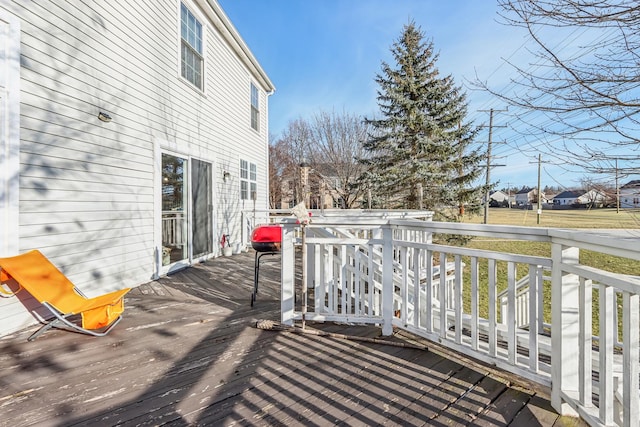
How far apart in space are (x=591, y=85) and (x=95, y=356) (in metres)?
4.42

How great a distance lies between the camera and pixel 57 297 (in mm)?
2754

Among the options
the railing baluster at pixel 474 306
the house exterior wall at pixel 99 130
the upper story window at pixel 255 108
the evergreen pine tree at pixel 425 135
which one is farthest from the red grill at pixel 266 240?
→ the evergreen pine tree at pixel 425 135

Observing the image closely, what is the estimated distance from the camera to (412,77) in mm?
11531

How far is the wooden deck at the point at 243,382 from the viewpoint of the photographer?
174 centimetres

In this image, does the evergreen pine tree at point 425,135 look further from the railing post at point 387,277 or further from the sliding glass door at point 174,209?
the railing post at point 387,277

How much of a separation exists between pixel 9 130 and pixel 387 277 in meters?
3.65

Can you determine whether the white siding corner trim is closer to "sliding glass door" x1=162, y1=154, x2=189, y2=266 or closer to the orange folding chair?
the orange folding chair

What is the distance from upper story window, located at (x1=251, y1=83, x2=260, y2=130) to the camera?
9477 millimetres

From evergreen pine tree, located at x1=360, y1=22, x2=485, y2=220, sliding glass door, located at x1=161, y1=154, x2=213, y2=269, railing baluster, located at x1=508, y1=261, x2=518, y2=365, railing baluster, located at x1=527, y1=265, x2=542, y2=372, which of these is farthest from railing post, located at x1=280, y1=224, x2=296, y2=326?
evergreen pine tree, located at x1=360, y1=22, x2=485, y2=220

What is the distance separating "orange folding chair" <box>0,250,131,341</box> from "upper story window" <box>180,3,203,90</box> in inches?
165

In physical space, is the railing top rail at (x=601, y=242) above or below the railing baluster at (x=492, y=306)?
above

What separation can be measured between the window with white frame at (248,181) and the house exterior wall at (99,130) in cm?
206

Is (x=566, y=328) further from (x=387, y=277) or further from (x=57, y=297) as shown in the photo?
(x=57, y=297)

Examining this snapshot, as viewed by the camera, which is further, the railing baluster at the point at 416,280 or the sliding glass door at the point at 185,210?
the sliding glass door at the point at 185,210
